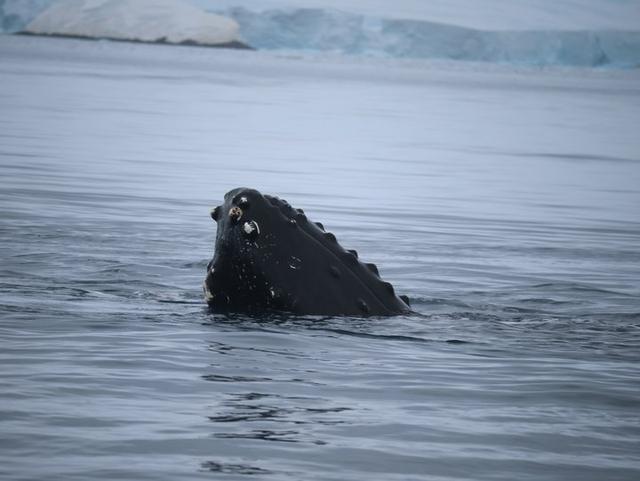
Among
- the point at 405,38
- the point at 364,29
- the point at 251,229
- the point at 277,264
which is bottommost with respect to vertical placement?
the point at 277,264

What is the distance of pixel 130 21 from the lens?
6806 inches

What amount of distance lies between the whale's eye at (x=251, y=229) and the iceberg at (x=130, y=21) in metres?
165

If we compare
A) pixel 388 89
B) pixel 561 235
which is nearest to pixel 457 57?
pixel 388 89

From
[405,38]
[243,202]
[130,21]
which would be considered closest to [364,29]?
[405,38]

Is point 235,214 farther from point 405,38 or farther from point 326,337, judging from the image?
point 405,38

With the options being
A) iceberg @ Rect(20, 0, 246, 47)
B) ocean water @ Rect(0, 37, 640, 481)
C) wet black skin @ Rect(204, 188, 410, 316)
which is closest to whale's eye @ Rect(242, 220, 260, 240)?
wet black skin @ Rect(204, 188, 410, 316)

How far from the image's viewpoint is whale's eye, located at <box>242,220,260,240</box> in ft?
25.9

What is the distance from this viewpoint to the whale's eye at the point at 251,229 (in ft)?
25.9

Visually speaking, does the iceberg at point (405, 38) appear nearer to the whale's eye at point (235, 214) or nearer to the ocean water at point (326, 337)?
the ocean water at point (326, 337)

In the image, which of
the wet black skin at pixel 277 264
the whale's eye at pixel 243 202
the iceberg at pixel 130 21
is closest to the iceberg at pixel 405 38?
the iceberg at pixel 130 21

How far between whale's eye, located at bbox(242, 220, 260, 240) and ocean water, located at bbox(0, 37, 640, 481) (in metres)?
0.59

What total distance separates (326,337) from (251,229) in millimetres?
825

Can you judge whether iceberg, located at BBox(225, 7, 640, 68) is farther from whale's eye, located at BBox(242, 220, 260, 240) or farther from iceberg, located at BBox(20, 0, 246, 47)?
whale's eye, located at BBox(242, 220, 260, 240)

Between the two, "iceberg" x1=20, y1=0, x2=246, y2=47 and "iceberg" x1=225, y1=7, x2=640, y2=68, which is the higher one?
"iceberg" x1=20, y1=0, x2=246, y2=47
